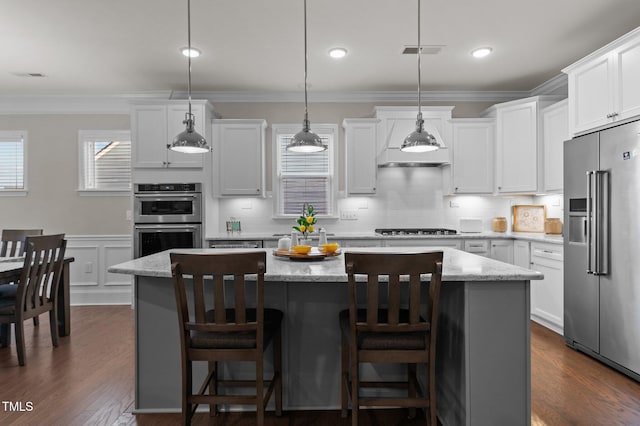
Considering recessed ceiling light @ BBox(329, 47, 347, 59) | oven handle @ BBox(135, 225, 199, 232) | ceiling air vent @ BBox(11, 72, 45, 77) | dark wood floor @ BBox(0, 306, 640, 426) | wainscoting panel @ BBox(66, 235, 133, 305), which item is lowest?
dark wood floor @ BBox(0, 306, 640, 426)

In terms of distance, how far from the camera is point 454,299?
209 cm

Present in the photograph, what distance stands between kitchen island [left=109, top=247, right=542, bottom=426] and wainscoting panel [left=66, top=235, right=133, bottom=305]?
3119 millimetres

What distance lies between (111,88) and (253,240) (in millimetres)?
2730

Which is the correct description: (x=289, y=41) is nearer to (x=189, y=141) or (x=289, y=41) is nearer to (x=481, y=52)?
(x=189, y=141)

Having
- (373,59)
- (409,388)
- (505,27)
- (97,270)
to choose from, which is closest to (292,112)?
(373,59)

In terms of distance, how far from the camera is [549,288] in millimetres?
3863

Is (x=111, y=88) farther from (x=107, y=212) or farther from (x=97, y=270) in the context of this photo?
(x=97, y=270)

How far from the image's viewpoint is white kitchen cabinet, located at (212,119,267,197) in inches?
187

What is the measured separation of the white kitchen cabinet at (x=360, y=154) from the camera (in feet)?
15.6

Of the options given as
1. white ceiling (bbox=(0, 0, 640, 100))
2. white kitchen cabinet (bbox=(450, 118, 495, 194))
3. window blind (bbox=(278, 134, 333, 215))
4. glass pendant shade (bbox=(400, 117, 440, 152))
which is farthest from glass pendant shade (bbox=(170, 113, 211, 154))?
white kitchen cabinet (bbox=(450, 118, 495, 194))

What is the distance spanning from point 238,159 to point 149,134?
107 cm

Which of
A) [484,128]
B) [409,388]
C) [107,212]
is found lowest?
[409,388]

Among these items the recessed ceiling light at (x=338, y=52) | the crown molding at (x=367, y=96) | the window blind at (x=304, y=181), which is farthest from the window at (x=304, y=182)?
the recessed ceiling light at (x=338, y=52)

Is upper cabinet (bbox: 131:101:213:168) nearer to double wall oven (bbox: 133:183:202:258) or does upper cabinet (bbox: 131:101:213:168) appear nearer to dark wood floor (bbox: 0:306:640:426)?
double wall oven (bbox: 133:183:202:258)
